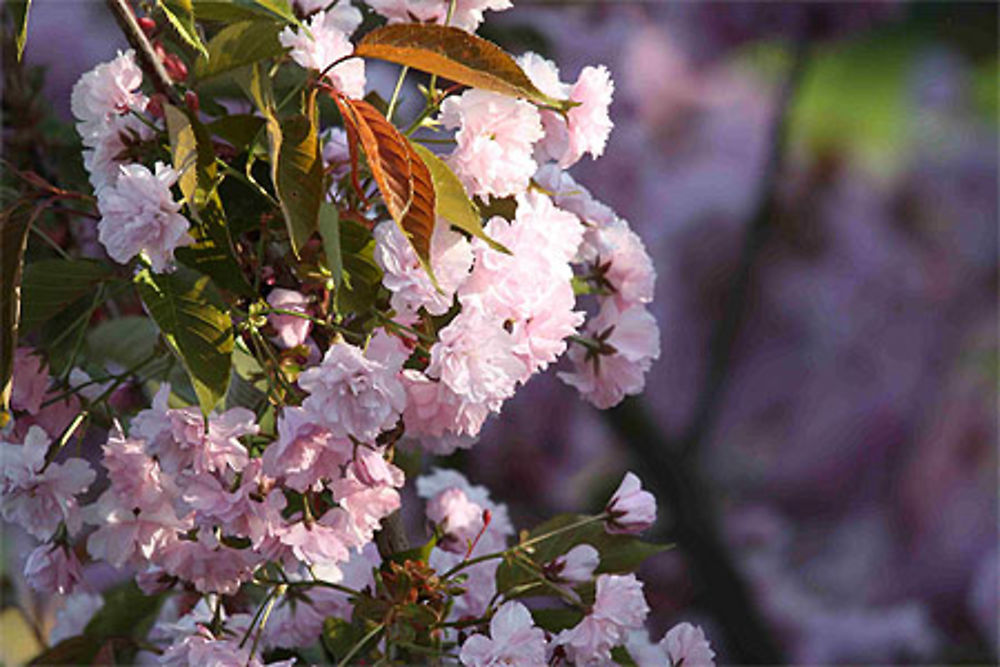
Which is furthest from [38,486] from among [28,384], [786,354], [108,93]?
[786,354]

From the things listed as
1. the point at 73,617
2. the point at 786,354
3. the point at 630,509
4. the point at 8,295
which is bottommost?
the point at 786,354

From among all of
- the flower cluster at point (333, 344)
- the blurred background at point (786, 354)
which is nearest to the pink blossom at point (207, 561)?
the flower cluster at point (333, 344)

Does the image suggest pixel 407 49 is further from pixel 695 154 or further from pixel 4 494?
pixel 695 154

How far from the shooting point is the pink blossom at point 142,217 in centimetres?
40

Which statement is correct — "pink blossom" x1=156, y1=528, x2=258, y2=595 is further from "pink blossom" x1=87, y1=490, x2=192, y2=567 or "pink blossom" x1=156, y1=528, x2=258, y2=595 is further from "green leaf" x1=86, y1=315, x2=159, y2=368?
"green leaf" x1=86, y1=315, x2=159, y2=368

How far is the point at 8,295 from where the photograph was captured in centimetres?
42

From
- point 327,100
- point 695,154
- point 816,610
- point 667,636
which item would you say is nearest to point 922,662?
point 816,610

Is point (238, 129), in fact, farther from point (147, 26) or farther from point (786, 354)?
point (786, 354)

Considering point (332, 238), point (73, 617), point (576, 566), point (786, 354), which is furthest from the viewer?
point (786, 354)

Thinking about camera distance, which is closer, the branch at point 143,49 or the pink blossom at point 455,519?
the branch at point 143,49

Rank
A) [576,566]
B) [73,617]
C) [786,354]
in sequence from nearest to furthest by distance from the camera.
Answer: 1. [576,566]
2. [73,617]
3. [786,354]

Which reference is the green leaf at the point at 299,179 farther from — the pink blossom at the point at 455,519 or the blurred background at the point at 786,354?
the blurred background at the point at 786,354

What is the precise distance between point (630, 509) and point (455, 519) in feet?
0.29

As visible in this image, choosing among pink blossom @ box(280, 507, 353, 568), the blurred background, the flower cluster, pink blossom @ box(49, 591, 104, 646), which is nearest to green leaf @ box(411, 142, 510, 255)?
the flower cluster
